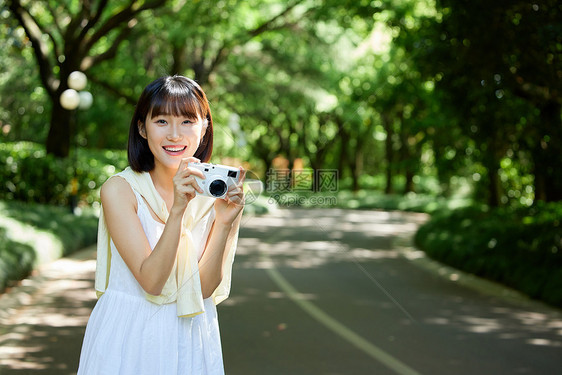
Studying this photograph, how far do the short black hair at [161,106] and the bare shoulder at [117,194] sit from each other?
3.8 inches

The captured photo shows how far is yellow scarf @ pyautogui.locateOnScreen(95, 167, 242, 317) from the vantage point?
225cm

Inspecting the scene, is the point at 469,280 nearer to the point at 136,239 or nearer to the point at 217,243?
the point at 217,243

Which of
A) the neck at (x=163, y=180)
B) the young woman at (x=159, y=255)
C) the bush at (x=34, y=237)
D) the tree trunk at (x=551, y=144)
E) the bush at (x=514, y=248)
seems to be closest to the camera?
the young woman at (x=159, y=255)

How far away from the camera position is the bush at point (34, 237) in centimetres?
985

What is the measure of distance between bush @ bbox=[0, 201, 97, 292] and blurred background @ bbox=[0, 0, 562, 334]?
42mm

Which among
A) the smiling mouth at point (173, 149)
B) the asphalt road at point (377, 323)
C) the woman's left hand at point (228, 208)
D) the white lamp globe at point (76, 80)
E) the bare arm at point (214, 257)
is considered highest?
the white lamp globe at point (76, 80)

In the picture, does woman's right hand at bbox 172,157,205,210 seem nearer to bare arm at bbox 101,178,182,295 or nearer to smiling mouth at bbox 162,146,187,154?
bare arm at bbox 101,178,182,295

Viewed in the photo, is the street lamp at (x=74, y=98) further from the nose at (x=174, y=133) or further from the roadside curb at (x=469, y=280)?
the nose at (x=174, y=133)

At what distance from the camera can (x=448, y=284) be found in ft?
37.1

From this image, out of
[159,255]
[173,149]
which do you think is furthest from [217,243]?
[173,149]

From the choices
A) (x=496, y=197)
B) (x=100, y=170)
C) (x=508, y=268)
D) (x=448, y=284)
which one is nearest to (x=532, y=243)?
(x=508, y=268)

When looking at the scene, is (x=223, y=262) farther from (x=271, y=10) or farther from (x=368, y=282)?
(x=271, y=10)

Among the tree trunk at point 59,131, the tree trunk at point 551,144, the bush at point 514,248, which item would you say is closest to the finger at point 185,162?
the bush at point 514,248

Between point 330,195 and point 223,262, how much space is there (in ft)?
2.73
